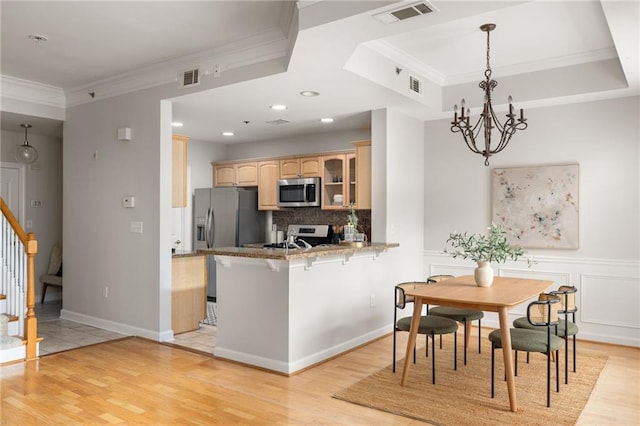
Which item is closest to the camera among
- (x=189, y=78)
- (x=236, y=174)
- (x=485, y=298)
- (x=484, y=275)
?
(x=485, y=298)

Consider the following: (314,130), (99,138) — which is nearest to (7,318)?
(99,138)

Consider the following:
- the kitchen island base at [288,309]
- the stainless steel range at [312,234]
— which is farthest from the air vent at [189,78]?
the stainless steel range at [312,234]

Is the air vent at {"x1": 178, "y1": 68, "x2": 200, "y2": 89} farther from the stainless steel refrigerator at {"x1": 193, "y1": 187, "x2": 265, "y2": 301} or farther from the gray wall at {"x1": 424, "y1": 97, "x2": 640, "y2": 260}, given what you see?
the gray wall at {"x1": 424, "y1": 97, "x2": 640, "y2": 260}

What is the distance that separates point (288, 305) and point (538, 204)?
3.03 metres

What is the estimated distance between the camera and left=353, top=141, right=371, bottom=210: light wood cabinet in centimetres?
620

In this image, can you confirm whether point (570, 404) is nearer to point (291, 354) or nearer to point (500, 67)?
point (291, 354)

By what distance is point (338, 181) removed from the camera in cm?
696

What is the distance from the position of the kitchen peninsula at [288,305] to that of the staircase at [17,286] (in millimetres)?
1645

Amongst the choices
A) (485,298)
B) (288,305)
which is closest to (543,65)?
(485,298)

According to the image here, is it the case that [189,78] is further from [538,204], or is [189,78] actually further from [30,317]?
[538,204]

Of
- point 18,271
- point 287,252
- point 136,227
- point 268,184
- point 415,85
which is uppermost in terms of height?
point 415,85

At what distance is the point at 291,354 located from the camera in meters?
4.10

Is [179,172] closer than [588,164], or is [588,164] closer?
[588,164]

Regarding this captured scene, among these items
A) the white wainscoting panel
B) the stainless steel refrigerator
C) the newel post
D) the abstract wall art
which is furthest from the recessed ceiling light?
the white wainscoting panel
